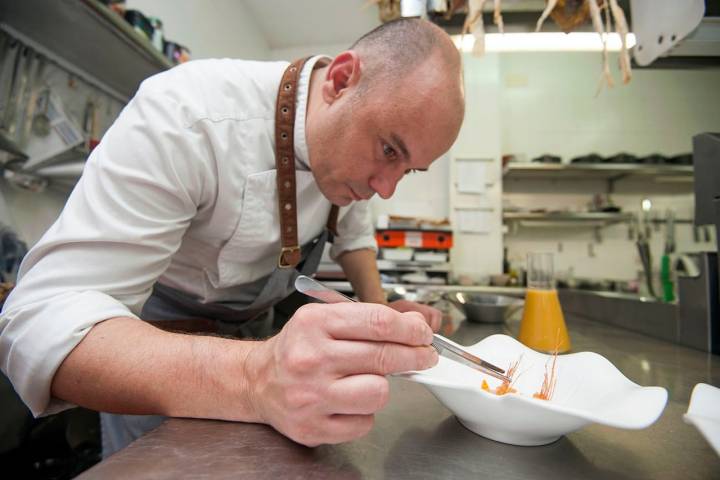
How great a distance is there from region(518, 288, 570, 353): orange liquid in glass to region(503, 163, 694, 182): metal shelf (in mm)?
2504

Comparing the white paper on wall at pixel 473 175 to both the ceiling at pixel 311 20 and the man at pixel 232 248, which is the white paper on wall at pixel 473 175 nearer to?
the ceiling at pixel 311 20

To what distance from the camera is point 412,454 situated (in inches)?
14.2

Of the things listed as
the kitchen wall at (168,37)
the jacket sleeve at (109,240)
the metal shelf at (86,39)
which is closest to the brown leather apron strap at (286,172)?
the jacket sleeve at (109,240)

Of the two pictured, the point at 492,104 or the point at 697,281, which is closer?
the point at 697,281

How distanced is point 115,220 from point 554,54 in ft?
13.9

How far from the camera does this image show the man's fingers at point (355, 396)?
353 millimetres

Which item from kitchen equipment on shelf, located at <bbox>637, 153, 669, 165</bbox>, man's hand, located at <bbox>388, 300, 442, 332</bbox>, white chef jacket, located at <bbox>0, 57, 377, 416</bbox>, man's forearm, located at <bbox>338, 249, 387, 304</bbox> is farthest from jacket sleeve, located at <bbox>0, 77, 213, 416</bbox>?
kitchen equipment on shelf, located at <bbox>637, 153, 669, 165</bbox>

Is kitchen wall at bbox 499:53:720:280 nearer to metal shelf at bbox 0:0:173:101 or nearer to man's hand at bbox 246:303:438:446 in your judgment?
metal shelf at bbox 0:0:173:101

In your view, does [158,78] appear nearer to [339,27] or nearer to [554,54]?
[339,27]

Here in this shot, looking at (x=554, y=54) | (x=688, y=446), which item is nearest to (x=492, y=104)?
(x=554, y=54)

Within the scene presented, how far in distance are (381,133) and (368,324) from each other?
1.54 feet

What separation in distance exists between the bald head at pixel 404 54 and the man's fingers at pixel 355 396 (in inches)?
22.4

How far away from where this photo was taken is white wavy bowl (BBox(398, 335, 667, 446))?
321mm

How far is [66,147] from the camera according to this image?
1.21 m
